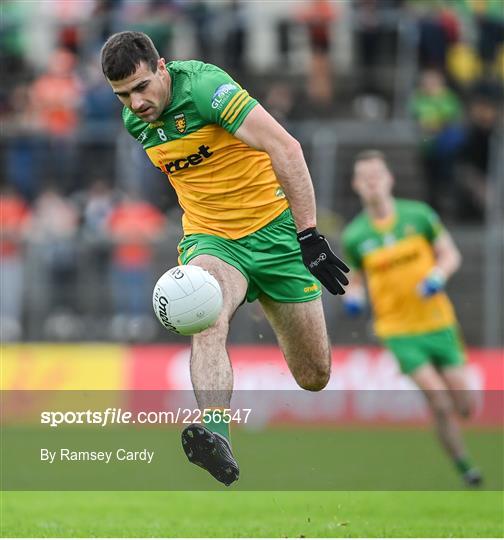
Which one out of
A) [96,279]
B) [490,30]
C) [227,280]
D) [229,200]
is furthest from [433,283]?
[490,30]

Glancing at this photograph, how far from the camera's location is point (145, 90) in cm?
784

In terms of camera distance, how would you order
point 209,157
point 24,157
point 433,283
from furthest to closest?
point 24,157
point 433,283
point 209,157

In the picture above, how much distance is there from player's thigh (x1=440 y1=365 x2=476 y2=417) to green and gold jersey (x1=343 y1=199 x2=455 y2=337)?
0.50 m

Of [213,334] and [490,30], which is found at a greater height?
[213,334]

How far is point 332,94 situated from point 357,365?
6.44m

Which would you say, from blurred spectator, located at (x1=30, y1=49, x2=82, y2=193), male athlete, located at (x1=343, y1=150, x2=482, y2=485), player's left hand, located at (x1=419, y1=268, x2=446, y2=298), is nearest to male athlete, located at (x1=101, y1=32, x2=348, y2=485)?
player's left hand, located at (x1=419, y1=268, x2=446, y2=298)

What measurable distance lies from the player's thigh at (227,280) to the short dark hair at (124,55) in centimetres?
120

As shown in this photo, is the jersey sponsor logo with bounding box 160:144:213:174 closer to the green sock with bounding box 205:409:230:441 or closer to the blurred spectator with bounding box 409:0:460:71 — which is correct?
the green sock with bounding box 205:409:230:441

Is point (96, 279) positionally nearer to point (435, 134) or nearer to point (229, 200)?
point (435, 134)

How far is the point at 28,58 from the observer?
2261 centimetres

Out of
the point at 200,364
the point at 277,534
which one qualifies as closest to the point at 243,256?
the point at 200,364

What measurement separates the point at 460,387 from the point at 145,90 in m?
5.62

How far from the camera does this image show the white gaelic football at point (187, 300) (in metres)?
7.49

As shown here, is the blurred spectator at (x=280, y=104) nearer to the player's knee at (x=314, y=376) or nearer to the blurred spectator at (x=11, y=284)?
the blurred spectator at (x=11, y=284)
